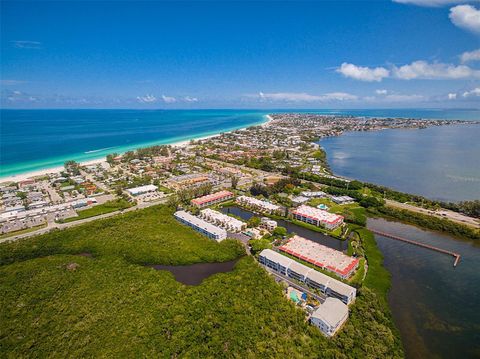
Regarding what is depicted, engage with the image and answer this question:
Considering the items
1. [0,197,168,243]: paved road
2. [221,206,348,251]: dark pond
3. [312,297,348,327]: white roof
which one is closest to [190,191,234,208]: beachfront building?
[221,206,348,251]: dark pond

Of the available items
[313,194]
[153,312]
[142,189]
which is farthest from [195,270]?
[313,194]

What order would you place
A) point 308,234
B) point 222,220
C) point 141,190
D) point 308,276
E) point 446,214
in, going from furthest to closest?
point 141,190
point 446,214
point 222,220
point 308,234
point 308,276

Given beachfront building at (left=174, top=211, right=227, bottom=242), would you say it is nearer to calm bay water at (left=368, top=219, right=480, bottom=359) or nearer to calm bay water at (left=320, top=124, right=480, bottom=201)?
calm bay water at (left=368, top=219, right=480, bottom=359)

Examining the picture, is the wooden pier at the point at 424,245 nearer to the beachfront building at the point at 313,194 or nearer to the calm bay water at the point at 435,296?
the calm bay water at the point at 435,296

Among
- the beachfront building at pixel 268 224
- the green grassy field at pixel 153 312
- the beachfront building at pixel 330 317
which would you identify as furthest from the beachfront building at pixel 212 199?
the beachfront building at pixel 330 317

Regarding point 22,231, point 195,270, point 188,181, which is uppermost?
point 195,270

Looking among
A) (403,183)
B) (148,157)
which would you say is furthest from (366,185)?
(148,157)

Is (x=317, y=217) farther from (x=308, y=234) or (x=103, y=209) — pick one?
(x=103, y=209)

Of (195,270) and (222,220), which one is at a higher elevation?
(222,220)
